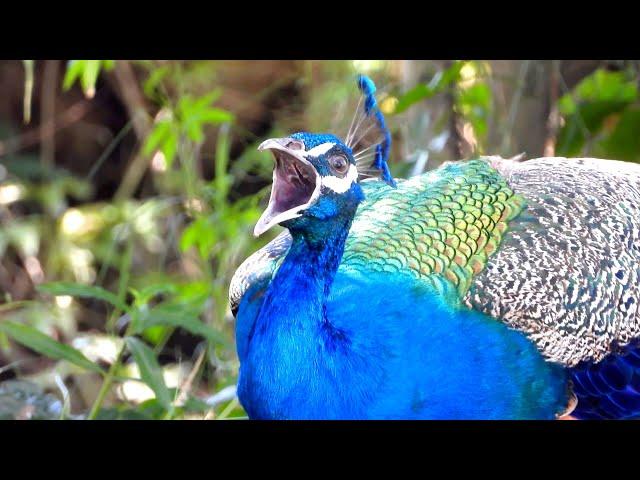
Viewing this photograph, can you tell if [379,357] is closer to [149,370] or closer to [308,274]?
[308,274]

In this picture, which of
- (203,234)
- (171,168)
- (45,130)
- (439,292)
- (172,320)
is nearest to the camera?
(439,292)

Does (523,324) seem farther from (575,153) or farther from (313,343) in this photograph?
(575,153)

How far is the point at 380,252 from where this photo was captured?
195 centimetres

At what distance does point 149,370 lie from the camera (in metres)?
1.99

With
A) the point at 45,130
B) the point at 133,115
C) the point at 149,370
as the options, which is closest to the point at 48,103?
the point at 45,130

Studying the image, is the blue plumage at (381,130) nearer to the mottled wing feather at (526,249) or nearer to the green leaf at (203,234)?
the mottled wing feather at (526,249)

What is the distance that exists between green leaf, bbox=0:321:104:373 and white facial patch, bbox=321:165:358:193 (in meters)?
0.64

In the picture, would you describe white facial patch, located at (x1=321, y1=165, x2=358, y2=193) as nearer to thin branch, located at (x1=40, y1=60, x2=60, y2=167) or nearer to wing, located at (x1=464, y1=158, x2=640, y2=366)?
wing, located at (x1=464, y1=158, x2=640, y2=366)

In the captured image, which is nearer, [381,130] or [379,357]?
[379,357]

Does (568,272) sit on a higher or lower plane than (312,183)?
lower

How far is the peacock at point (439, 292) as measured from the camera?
5.50 feet

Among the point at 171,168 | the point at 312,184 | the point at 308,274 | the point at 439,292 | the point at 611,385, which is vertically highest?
the point at 312,184

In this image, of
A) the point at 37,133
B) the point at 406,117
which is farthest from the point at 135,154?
the point at 406,117

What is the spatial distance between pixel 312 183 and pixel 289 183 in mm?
38
